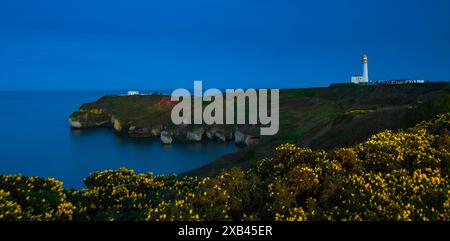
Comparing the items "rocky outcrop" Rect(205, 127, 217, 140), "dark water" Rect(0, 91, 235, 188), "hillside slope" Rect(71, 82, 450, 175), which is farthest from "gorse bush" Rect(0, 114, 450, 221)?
"rocky outcrop" Rect(205, 127, 217, 140)

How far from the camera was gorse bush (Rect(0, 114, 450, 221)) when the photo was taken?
9047mm

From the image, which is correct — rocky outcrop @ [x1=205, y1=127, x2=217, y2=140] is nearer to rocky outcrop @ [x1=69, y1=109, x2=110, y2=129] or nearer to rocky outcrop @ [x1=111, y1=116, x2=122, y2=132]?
rocky outcrop @ [x1=111, y1=116, x2=122, y2=132]

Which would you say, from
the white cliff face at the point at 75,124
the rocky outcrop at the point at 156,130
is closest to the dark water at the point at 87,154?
the rocky outcrop at the point at 156,130

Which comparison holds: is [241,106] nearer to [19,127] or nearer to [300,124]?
[300,124]

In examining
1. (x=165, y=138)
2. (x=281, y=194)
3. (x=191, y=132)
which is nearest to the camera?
(x=281, y=194)

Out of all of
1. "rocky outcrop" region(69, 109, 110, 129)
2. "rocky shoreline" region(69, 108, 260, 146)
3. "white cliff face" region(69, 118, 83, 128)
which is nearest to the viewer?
"rocky shoreline" region(69, 108, 260, 146)

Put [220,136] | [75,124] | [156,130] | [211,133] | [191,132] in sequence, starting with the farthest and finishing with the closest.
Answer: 1. [75,124]
2. [156,130]
3. [211,133]
4. [220,136]
5. [191,132]

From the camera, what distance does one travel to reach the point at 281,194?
1030 cm

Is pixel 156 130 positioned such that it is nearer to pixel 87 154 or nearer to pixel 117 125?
pixel 117 125

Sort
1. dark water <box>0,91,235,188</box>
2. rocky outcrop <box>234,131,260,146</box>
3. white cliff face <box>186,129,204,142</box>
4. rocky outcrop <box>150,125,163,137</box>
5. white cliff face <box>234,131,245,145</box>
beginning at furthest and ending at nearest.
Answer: rocky outcrop <box>150,125,163,137</box> < white cliff face <box>186,129,204,142</box> < white cliff face <box>234,131,245,145</box> < rocky outcrop <box>234,131,260,146</box> < dark water <box>0,91,235,188</box>

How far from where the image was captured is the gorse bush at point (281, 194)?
9.05m

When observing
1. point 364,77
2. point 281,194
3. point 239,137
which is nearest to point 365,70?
point 364,77
